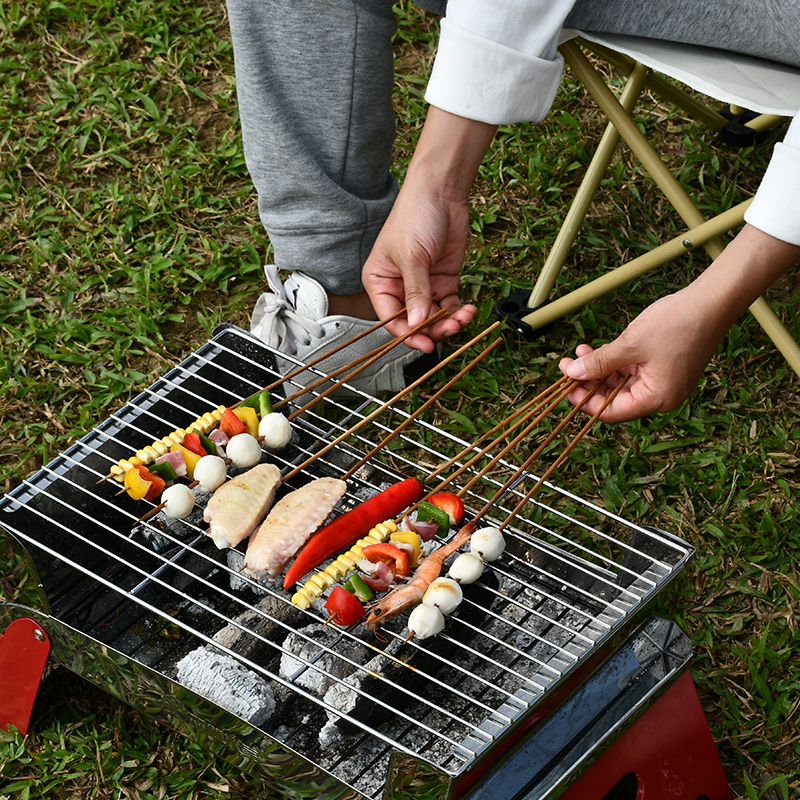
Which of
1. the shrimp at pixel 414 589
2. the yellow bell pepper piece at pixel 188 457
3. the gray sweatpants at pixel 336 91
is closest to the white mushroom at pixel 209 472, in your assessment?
the yellow bell pepper piece at pixel 188 457

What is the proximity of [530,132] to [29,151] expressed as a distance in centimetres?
217

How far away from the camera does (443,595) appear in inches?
80.3

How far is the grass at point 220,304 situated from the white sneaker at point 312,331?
319 mm

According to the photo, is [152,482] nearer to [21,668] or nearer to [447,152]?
[21,668]

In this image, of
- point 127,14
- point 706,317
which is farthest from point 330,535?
point 127,14

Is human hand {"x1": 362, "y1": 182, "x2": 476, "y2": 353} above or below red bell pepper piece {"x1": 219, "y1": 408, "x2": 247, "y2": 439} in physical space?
above

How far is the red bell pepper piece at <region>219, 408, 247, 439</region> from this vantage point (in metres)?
2.38

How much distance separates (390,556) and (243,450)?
19.1 inches

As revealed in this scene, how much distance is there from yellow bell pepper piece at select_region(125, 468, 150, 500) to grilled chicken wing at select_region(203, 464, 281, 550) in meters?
0.16

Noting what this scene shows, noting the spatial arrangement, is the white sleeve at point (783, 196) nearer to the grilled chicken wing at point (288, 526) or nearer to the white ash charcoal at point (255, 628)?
the grilled chicken wing at point (288, 526)

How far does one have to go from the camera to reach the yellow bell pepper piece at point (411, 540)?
215 centimetres

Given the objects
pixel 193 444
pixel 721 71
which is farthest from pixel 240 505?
pixel 721 71

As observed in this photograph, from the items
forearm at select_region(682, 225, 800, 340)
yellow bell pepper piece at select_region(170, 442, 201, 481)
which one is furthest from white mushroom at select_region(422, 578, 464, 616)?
forearm at select_region(682, 225, 800, 340)

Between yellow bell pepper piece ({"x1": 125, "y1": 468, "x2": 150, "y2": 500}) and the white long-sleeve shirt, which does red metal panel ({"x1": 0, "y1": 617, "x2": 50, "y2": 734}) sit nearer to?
yellow bell pepper piece ({"x1": 125, "y1": 468, "x2": 150, "y2": 500})
